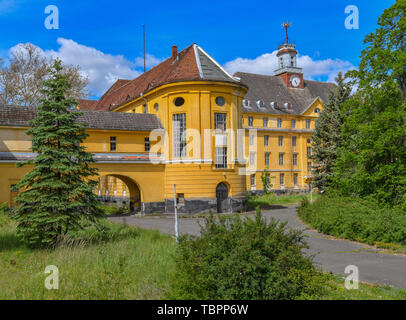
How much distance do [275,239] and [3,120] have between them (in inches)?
912

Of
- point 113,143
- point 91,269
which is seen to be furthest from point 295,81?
point 91,269

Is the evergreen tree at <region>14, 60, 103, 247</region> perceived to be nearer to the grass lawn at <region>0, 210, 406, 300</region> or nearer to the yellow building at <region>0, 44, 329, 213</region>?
the grass lawn at <region>0, 210, 406, 300</region>

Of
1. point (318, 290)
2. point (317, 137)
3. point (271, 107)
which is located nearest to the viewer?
point (318, 290)

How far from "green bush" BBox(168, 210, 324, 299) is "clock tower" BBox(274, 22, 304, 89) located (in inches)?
2095

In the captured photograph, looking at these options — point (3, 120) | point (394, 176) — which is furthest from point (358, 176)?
point (3, 120)

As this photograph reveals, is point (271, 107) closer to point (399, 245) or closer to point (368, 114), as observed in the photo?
point (368, 114)

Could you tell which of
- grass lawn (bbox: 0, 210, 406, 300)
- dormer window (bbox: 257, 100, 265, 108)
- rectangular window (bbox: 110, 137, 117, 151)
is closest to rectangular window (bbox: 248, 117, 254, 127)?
dormer window (bbox: 257, 100, 265, 108)

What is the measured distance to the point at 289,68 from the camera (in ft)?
197

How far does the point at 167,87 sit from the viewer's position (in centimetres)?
3012

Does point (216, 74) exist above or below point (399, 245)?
above

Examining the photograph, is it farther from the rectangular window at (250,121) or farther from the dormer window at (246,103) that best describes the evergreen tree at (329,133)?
the dormer window at (246,103)

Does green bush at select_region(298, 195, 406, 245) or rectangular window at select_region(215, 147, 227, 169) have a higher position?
rectangular window at select_region(215, 147, 227, 169)

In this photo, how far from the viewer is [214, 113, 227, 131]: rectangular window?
3027cm

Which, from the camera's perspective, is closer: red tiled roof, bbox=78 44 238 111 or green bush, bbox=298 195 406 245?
green bush, bbox=298 195 406 245
